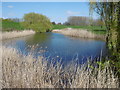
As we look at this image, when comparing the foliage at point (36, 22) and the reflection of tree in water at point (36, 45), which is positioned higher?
the foliage at point (36, 22)

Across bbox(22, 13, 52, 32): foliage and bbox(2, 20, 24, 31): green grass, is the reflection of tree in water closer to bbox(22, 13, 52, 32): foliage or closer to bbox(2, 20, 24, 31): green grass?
bbox(2, 20, 24, 31): green grass

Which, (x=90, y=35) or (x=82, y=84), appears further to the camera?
(x=90, y=35)

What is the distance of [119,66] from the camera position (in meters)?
2.40

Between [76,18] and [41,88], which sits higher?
[76,18]

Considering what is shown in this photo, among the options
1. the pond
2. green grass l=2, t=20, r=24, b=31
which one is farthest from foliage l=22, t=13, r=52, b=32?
the pond

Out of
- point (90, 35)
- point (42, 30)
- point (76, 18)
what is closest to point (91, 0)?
point (90, 35)

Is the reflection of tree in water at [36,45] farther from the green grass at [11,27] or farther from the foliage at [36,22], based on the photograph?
the foliage at [36,22]

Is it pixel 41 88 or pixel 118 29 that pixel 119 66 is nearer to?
pixel 118 29

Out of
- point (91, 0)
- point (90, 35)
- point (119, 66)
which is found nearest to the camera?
point (119, 66)

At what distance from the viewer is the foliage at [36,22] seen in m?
18.4

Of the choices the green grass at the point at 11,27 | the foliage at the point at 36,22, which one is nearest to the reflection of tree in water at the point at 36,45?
the green grass at the point at 11,27

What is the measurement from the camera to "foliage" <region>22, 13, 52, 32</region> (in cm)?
1844

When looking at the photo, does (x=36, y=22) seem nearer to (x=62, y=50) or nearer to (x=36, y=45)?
(x=62, y=50)

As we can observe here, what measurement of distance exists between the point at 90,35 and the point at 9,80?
36.9 feet
